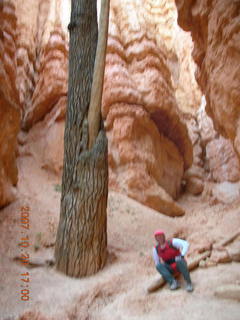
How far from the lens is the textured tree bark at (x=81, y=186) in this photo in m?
4.61

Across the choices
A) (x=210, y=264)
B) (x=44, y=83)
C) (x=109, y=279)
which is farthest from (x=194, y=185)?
(x=109, y=279)

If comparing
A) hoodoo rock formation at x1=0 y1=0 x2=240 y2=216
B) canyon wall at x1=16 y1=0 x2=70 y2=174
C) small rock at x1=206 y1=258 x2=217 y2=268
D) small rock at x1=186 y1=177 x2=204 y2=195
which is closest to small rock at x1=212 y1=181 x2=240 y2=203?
hoodoo rock formation at x1=0 y1=0 x2=240 y2=216

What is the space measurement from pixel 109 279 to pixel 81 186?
62.6 inches

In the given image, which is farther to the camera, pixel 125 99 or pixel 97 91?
pixel 125 99

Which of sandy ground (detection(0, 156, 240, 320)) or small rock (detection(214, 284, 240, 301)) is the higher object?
small rock (detection(214, 284, 240, 301))

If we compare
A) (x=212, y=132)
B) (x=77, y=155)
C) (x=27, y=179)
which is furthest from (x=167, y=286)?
(x=212, y=132)

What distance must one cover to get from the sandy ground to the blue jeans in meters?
0.17

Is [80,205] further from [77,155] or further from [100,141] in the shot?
[100,141]

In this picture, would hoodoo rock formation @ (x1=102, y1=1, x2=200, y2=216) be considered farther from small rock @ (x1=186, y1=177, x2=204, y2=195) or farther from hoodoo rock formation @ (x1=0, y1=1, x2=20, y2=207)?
hoodoo rock formation @ (x1=0, y1=1, x2=20, y2=207)

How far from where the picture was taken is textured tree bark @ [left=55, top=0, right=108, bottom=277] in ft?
15.1
